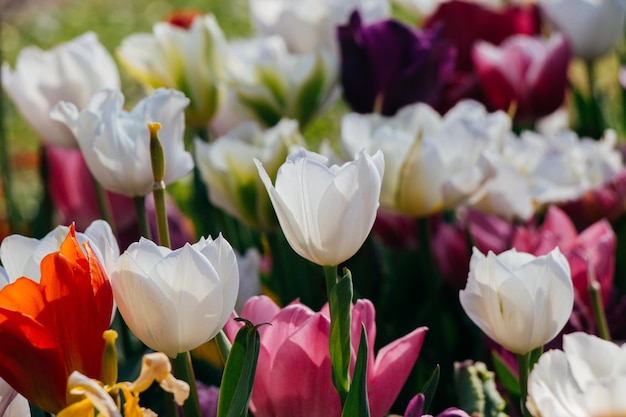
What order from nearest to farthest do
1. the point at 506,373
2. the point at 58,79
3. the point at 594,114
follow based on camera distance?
the point at 506,373 → the point at 58,79 → the point at 594,114

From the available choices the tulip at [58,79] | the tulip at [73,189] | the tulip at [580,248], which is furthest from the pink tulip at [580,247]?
the tulip at [73,189]

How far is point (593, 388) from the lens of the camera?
0.52 metres

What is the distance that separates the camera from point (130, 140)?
0.78 meters

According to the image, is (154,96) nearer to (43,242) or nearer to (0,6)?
(43,242)

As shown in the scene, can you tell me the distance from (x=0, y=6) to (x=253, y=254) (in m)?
6.03

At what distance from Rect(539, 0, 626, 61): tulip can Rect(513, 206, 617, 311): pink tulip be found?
16.7 inches

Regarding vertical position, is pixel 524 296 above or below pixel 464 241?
above

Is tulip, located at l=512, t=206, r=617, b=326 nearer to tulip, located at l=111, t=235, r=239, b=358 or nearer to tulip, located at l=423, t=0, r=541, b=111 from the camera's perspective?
tulip, located at l=111, t=235, r=239, b=358

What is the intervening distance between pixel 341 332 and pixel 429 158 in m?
0.37

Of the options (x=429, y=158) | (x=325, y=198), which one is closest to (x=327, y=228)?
(x=325, y=198)

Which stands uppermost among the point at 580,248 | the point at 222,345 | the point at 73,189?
the point at 222,345

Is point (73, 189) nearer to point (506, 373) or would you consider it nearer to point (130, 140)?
point (130, 140)

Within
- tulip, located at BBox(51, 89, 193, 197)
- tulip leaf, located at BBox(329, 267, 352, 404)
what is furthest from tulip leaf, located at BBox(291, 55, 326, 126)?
tulip leaf, located at BBox(329, 267, 352, 404)

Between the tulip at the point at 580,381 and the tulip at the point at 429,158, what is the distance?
0.39 meters
